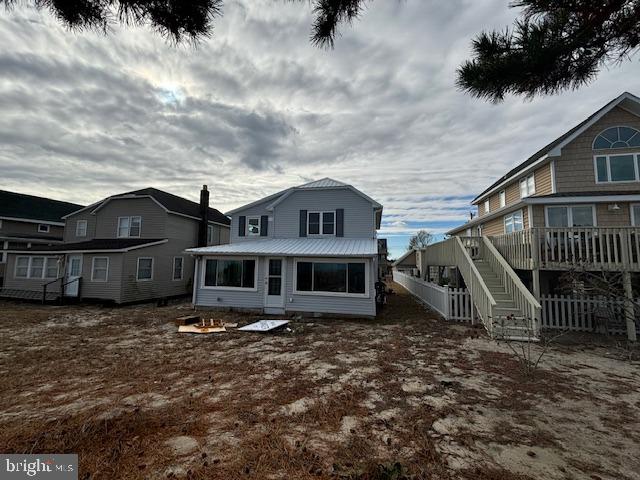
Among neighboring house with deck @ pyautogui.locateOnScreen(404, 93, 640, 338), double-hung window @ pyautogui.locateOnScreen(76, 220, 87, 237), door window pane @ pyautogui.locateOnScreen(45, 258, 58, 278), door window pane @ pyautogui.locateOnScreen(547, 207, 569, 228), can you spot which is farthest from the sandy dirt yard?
double-hung window @ pyautogui.locateOnScreen(76, 220, 87, 237)

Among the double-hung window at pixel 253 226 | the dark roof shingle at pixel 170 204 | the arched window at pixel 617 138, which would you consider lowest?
the double-hung window at pixel 253 226

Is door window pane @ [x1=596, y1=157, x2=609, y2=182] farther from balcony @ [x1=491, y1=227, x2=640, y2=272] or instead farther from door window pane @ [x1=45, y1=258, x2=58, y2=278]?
door window pane @ [x1=45, y1=258, x2=58, y2=278]

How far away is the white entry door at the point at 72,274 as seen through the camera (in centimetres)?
1579

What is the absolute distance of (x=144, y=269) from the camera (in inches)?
648

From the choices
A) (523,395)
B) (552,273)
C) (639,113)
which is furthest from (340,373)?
(639,113)

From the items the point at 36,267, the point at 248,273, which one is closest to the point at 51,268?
the point at 36,267

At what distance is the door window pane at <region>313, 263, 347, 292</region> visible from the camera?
11898 millimetres

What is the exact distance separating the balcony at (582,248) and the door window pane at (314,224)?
910 cm

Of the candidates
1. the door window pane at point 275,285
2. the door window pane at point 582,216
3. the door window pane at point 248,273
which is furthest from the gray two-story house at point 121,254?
the door window pane at point 582,216

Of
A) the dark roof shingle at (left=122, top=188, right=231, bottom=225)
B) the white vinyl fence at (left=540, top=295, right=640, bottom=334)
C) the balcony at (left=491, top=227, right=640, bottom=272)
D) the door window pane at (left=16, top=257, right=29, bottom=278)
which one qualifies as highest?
the dark roof shingle at (left=122, top=188, right=231, bottom=225)

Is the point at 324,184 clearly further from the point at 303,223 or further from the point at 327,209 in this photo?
the point at 303,223

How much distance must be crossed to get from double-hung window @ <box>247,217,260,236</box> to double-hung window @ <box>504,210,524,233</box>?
44.0 ft

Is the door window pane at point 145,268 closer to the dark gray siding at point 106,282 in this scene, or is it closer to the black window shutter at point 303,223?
the dark gray siding at point 106,282

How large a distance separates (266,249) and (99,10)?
10.1 meters
